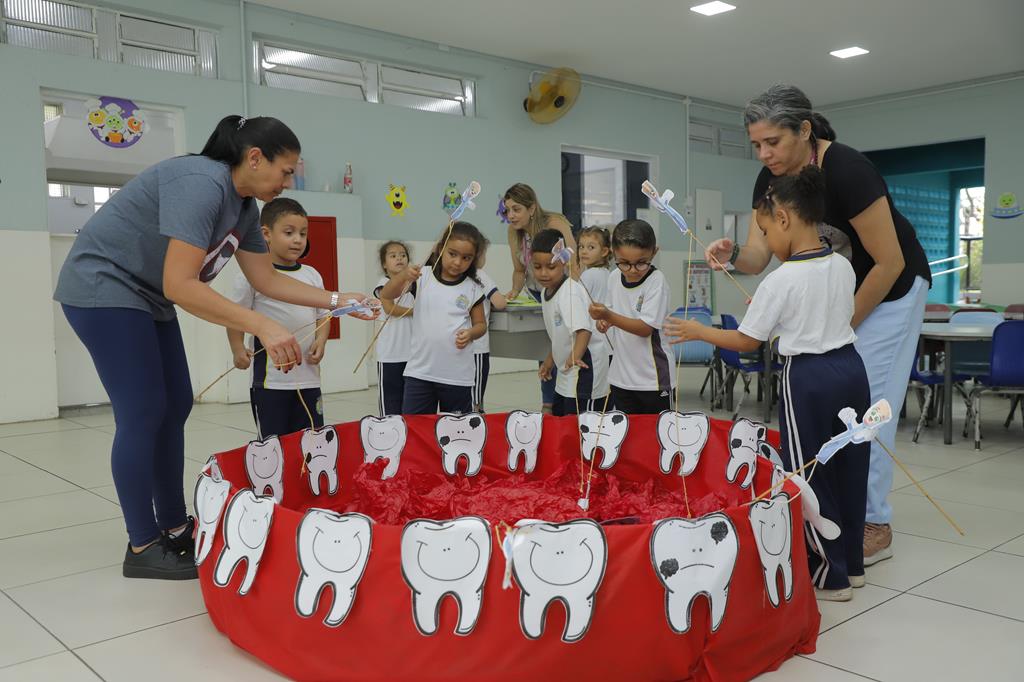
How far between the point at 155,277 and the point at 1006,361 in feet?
13.2

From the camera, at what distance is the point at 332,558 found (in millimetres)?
1650

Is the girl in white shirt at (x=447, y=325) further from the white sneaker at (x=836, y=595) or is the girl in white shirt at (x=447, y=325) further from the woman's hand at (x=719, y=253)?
the white sneaker at (x=836, y=595)

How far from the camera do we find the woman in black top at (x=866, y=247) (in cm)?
224

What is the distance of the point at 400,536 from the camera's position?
1.61 metres

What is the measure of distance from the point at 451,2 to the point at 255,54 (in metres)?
1.57

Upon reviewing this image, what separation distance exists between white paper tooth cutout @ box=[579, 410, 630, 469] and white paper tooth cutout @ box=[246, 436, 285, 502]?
1073 millimetres

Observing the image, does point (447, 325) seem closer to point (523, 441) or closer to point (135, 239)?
point (523, 441)

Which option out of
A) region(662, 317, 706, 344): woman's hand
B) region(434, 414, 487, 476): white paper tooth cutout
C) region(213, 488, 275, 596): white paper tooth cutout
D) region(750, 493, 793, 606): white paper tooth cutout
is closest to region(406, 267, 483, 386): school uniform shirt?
region(434, 414, 487, 476): white paper tooth cutout

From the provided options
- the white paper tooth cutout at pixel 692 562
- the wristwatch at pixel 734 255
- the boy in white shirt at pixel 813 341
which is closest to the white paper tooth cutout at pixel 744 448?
the boy in white shirt at pixel 813 341

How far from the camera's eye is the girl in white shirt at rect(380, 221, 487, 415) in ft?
10.5

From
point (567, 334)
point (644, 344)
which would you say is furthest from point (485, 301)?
point (644, 344)

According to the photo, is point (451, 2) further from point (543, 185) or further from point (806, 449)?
point (806, 449)

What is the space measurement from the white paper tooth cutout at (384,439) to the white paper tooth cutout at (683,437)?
0.94m

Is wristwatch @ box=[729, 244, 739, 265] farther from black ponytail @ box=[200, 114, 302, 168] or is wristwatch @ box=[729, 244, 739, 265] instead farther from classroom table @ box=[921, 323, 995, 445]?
classroom table @ box=[921, 323, 995, 445]
